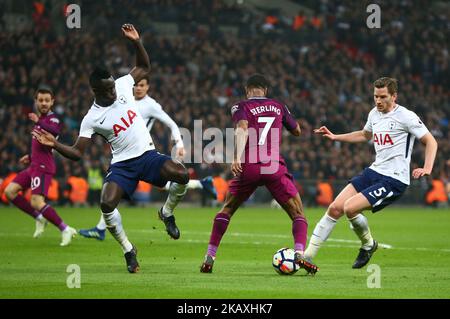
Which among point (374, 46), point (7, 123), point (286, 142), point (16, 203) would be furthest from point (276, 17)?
point (16, 203)

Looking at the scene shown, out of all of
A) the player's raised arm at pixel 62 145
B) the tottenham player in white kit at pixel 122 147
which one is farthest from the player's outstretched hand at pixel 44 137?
the tottenham player in white kit at pixel 122 147

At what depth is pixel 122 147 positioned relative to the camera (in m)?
11.9

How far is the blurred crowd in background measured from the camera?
31.4 meters

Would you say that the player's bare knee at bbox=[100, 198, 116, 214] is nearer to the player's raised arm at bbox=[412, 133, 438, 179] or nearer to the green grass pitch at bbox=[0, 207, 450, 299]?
the green grass pitch at bbox=[0, 207, 450, 299]

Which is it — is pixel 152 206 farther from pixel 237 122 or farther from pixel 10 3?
pixel 237 122

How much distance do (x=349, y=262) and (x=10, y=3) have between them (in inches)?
960

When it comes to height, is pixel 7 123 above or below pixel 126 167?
below

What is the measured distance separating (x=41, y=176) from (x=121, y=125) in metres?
5.10

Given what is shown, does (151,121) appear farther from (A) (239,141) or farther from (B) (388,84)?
(B) (388,84)

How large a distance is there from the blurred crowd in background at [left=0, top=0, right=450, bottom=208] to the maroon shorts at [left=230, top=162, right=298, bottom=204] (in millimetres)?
18502

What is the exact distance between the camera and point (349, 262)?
44.0 feet

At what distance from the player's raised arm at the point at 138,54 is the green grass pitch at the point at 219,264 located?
2498 mm

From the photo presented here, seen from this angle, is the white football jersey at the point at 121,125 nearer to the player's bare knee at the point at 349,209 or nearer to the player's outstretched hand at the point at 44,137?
the player's outstretched hand at the point at 44,137

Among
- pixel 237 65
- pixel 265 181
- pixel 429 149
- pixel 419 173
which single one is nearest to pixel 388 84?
pixel 429 149
